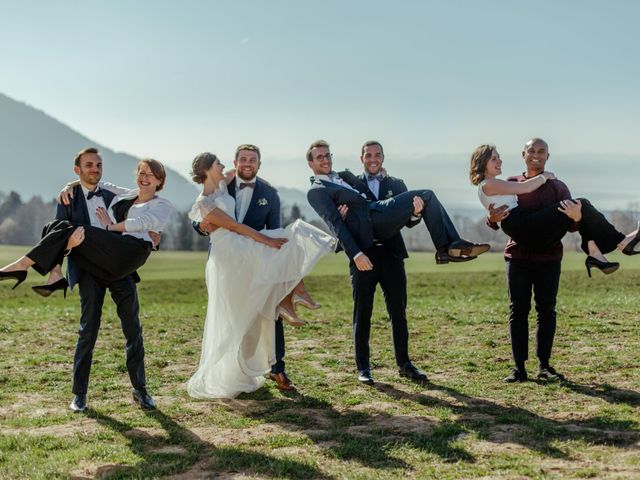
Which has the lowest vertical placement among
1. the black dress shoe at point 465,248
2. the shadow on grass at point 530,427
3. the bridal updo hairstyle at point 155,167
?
the shadow on grass at point 530,427

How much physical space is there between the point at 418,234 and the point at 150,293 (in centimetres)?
7686

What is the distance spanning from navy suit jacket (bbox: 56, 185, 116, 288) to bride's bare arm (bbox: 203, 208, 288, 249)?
114 cm

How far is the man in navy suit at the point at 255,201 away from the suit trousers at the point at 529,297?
2733 millimetres

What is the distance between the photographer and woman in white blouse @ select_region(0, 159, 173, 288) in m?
7.14

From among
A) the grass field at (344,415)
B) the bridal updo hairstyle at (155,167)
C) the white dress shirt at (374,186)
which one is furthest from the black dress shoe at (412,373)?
the bridal updo hairstyle at (155,167)

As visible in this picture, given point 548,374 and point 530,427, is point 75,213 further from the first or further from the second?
point 548,374

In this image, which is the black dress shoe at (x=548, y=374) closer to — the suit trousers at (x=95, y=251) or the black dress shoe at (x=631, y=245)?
the black dress shoe at (x=631, y=245)

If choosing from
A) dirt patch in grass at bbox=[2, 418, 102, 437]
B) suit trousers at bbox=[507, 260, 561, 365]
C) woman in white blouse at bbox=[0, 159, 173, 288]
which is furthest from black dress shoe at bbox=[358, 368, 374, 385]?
dirt patch in grass at bbox=[2, 418, 102, 437]

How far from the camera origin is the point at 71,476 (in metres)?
5.67

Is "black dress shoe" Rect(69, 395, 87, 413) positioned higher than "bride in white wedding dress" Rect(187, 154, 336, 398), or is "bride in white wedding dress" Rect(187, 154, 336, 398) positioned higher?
"bride in white wedding dress" Rect(187, 154, 336, 398)

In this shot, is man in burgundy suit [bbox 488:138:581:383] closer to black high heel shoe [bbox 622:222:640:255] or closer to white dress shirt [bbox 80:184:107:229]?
black high heel shoe [bbox 622:222:640:255]

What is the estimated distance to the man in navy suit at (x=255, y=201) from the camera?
8.30 m

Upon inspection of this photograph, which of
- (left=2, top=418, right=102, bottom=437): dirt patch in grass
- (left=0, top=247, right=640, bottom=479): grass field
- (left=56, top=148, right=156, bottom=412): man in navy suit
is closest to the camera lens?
(left=0, top=247, right=640, bottom=479): grass field

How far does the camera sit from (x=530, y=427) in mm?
6609
